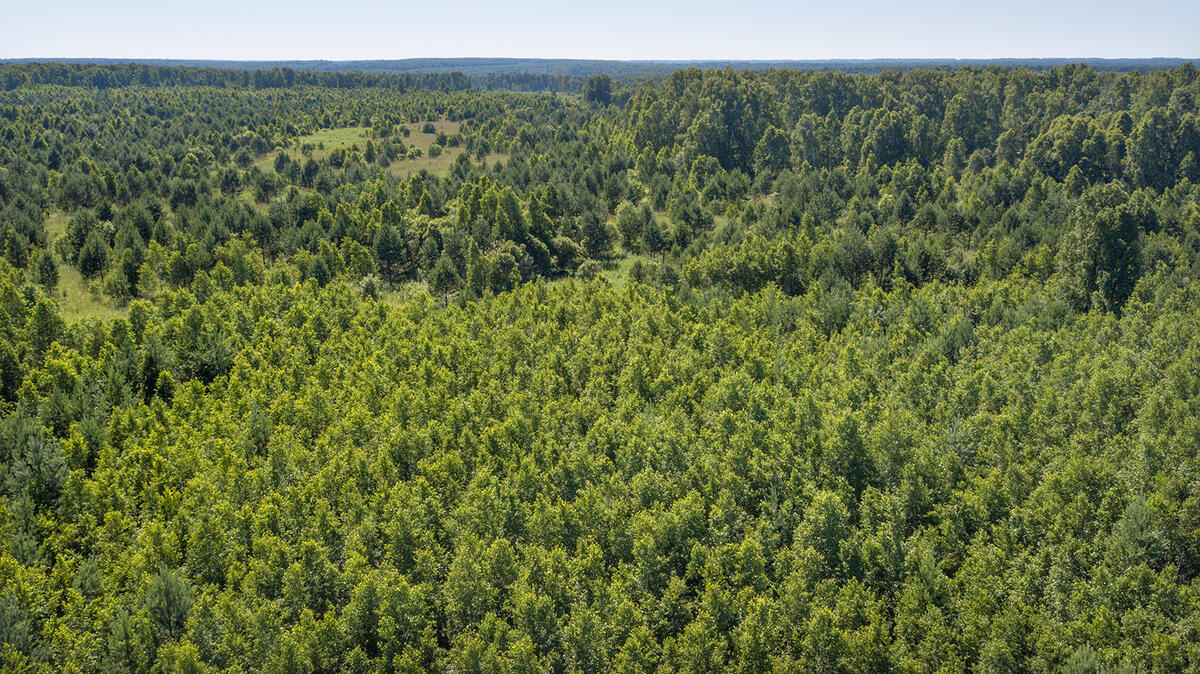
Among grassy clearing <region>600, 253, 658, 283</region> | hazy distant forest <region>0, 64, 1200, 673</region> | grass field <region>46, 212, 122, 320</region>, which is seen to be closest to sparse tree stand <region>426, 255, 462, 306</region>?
hazy distant forest <region>0, 64, 1200, 673</region>

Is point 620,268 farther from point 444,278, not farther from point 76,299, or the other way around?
point 76,299

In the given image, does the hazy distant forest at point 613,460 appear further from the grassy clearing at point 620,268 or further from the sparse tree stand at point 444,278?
the grassy clearing at point 620,268

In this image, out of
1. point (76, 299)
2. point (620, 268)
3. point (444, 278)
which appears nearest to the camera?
point (76, 299)

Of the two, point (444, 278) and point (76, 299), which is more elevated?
point (444, 278)

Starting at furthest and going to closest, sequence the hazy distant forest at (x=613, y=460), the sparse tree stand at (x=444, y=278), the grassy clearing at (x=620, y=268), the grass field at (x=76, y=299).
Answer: the grassy clearing at (x=620, y=268) → the sparse tree stand at (x=444, y=278) → the grass field at (x=76, y=299) → the hazy distant forest at (x=613, y=460)

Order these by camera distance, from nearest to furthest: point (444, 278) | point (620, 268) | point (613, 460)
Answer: point (613, 460)
point (444, 278)
point (620, 268)

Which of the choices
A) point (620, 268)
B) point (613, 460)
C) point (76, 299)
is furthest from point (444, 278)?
point (613, 460)

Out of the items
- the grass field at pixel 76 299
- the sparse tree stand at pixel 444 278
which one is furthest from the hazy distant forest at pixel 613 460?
the grass field at pixel 76 299

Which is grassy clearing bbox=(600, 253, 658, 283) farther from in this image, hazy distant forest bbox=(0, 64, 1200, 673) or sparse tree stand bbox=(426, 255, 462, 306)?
sparse tree stand bbox=(426, 255, 462, 306)

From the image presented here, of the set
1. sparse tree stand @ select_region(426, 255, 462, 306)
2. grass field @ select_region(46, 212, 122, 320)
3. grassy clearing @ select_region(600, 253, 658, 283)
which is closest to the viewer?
grass field @ select_region(46, 212, 122, 320)

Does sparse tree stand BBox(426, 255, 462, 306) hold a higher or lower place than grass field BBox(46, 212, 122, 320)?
higher

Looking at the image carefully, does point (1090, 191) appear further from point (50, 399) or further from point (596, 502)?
point (50, 399)
